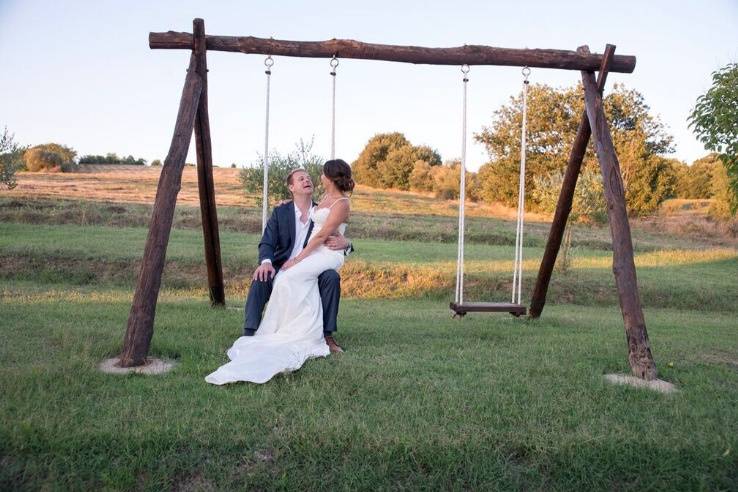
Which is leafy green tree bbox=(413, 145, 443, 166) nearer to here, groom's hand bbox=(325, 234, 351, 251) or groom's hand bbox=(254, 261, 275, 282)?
groom's hand bbox=(325, 234, 351, 251)

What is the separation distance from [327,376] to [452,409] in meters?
1.31

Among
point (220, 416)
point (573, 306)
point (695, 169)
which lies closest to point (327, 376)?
point (220, 416)

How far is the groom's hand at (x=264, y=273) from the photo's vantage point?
6.88m

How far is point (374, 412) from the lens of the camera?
4.80 meters

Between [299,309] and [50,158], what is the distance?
40.6m

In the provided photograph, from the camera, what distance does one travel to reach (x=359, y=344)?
726cm

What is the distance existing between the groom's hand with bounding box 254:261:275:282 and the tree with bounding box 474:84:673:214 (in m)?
26.2

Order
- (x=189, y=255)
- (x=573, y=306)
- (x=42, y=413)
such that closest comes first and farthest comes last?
1. (x=42, y=413)
2. (x=573, y=306)
3. (x=189, y=255)

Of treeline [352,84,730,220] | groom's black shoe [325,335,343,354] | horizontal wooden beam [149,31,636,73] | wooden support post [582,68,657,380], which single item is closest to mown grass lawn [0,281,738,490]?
groom's black shoe [325,335,343,354]

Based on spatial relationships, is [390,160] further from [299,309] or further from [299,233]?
[299,309]

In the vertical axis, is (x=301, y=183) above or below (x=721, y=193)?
below

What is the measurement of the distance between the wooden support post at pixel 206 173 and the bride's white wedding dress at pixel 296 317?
73.1 inches

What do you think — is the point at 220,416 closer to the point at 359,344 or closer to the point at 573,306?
the point at 359,344

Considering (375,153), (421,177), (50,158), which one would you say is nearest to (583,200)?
(421,177)
